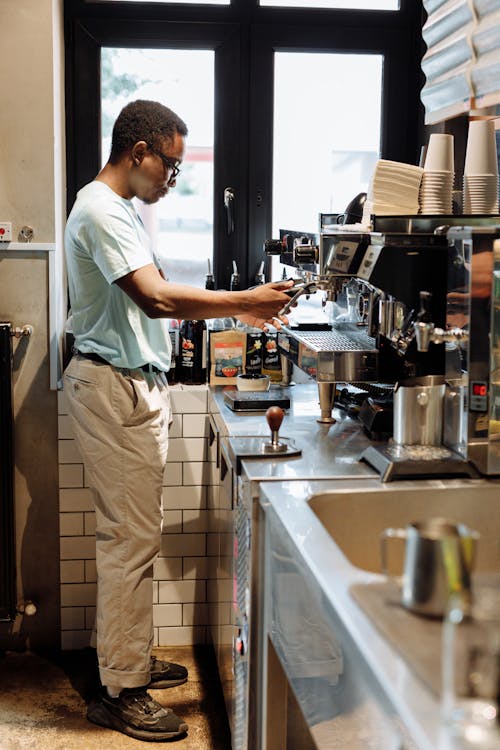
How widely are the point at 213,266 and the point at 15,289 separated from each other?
31.6 inches

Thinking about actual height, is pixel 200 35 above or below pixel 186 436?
above

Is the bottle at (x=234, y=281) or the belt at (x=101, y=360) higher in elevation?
the bottle at (x=234, y=281)

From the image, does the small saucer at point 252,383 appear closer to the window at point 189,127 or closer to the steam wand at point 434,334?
the window at point 189,127

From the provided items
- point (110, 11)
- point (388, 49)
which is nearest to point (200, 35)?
point (110, 11)

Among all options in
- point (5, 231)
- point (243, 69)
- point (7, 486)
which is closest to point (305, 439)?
point (7, 486)

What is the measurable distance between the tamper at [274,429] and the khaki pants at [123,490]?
22.6 inches

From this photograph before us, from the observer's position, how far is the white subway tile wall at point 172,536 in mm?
3490

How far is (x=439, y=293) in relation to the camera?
2.45 meters

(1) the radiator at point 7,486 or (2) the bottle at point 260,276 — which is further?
(2) the bottle at point 260,276

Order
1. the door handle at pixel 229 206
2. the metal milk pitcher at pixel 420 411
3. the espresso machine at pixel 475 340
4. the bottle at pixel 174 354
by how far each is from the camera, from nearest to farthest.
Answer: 1. the espresso machine at pixel 475 340
2. the metal milk pitcher at pixel 420 411
3. the bottle at pixel 174 354
4. the door handle at pixel 229 206

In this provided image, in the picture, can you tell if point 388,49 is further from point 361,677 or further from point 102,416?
point 361,677

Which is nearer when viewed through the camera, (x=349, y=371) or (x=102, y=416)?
(x=349, y=371)

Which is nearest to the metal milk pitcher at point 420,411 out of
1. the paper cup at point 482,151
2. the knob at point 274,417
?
the knob at point 274,417

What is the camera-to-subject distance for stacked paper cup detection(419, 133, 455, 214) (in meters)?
2.56
